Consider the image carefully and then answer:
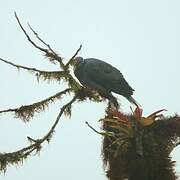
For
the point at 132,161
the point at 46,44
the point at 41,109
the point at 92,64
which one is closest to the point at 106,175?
the point at 132,161

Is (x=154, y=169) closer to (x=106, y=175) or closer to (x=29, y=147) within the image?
(x=106, y=175)

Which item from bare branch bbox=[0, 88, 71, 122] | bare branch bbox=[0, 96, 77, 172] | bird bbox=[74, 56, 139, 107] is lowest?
bare branch bbox=[0, 96, 77, 172]

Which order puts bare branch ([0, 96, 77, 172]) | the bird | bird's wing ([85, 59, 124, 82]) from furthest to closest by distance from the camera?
bird's wing ([85, 59, 124, 82])
the bird
bare branch ([0, 96, 77, 172])

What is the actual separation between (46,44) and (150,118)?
1742 millimetres

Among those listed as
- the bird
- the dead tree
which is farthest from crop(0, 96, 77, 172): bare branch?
the bird

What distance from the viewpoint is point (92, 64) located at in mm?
10805

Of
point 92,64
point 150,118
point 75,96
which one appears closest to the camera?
point 150,118

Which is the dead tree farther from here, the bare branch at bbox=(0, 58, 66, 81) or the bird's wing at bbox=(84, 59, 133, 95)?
the bird's wing at bbox=(84, 59, 133, 95)

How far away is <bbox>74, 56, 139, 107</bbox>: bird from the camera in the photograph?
10516 millimetres

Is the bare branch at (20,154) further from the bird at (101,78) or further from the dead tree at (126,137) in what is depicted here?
the bird at (101,78)

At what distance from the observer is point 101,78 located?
36.6ft

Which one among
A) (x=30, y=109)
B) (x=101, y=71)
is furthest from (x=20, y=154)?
(x=101, y=71)

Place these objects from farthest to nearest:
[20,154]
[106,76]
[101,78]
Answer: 1. [106,76]
2. [101,78]
3. [20,154]

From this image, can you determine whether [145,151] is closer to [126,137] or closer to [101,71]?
[126,137]
